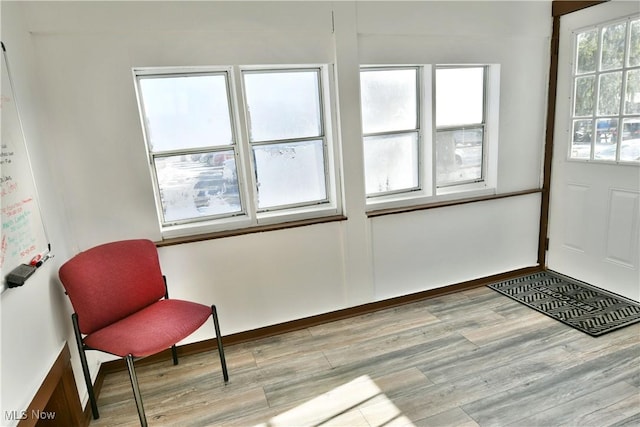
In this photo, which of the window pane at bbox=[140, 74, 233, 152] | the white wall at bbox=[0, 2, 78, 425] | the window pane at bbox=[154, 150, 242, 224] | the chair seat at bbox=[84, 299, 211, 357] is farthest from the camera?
the window pane at bbox=[154, 150, 242, 224]

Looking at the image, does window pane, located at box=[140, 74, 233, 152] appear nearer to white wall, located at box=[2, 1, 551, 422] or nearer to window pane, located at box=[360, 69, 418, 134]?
white wall, located at box=[2, 1, 551, 422]

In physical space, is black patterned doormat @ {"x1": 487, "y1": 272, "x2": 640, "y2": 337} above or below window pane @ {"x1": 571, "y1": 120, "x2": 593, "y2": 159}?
below

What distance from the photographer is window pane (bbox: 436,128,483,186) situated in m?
3.08

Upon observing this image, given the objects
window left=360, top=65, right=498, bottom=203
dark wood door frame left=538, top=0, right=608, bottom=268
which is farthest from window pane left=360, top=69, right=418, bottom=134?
dark wood door frame left=538, top=0, right=608, bottom=268

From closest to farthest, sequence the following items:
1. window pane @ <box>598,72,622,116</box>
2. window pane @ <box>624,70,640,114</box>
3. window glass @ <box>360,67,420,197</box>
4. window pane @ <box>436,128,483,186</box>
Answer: window pane @ <box>624,70,640,114</box> → window pane @ <box>598,72,622,116</box> → window glass @ <box>360,67,420,197</box> → window pane @ <box>436,128,483,186</box>

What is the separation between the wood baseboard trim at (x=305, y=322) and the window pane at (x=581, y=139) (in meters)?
1.05

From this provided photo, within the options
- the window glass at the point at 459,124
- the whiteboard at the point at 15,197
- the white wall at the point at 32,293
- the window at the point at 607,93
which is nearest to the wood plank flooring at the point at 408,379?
the white wall at the point at 32,293

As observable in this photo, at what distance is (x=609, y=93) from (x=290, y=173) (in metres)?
2.37

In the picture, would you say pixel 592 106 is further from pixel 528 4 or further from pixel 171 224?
pixel 171 224

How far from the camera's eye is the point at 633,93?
2.62 metres

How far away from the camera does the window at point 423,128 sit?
2855 millimetres

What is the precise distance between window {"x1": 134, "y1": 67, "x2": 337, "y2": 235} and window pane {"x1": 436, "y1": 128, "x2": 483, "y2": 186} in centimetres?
96

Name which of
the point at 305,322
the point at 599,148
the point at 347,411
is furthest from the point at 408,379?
the point at 599,148

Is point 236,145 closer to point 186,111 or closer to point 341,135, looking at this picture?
point 186,111
